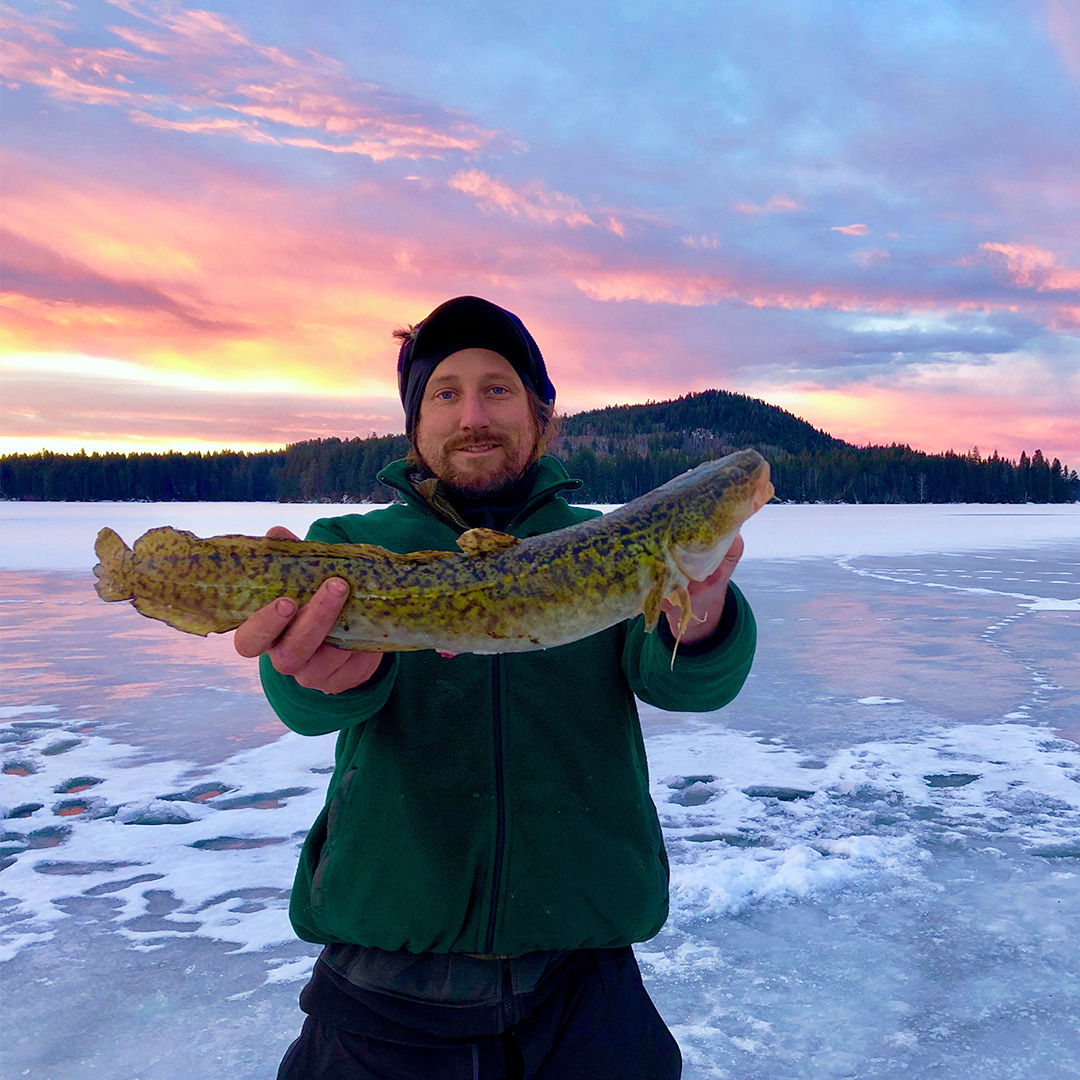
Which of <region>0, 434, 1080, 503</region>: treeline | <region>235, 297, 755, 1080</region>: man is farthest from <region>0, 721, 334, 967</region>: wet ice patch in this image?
<region>0, 434, 1080, 503</region>: treeline

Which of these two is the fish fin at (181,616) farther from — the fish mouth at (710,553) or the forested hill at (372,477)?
the forested hill at (372,477)

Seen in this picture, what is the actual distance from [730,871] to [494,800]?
3038 millimetres

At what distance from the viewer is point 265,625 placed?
246cm

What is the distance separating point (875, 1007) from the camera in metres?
3.98

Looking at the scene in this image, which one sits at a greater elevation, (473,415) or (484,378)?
(484,378)

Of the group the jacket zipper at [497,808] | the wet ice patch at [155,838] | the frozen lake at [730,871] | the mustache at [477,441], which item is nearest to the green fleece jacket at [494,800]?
the jacket zipper at [497,808]

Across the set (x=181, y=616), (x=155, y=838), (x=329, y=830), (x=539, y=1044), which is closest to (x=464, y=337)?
(x=181, y=616)

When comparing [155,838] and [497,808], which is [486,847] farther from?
[155,838]

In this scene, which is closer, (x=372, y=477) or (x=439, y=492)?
(x=439, y=492)

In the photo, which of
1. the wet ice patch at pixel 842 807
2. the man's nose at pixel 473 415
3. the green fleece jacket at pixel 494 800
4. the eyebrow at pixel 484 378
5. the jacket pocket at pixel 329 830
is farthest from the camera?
the wet ice patch at pixel 842 807

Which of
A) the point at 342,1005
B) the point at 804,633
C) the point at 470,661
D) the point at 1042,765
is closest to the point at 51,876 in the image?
Answer: the point at 342,1005

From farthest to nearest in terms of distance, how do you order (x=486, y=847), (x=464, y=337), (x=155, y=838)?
(x=155, y=838)
(x=464, y=337)
(x=486, y=847)

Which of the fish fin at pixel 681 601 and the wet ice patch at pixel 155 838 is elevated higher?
the fish fin at pixel 681 601

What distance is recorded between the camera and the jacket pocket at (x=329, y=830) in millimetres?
2793
